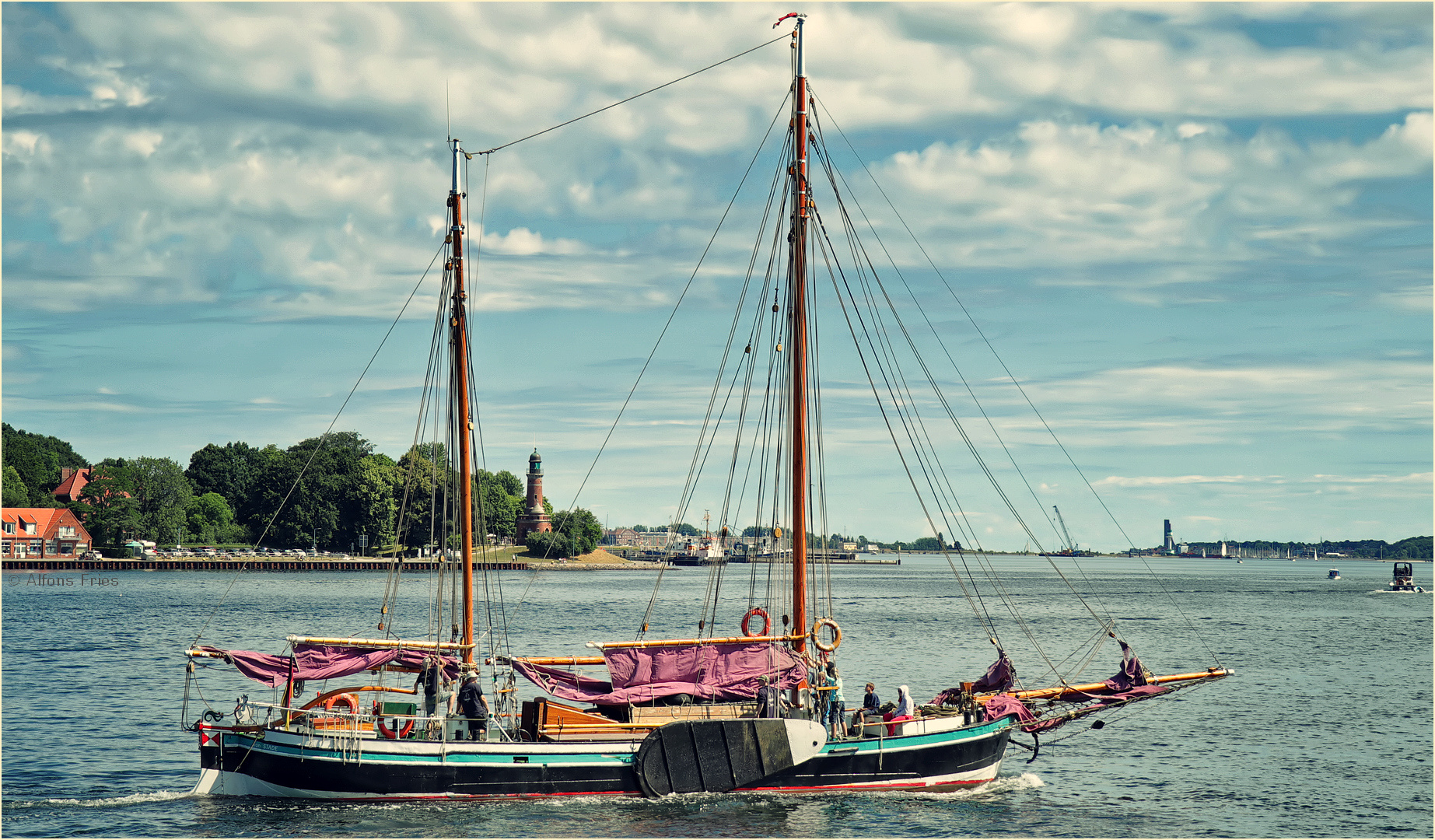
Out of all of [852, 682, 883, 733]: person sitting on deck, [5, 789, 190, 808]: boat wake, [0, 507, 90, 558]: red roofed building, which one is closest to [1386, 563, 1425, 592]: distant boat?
[852, 682, 883, 733]: person sitting on deck

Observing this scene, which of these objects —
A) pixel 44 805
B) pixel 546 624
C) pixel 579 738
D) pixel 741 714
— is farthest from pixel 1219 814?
pixel 546 624

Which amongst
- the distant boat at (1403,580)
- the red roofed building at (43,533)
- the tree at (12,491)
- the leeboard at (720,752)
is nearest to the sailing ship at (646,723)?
the leeboard at (720,752)

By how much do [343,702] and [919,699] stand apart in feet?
94.1

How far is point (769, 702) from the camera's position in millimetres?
35125

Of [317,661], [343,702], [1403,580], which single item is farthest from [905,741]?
[1403,580]

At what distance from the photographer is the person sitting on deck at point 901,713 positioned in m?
35.1

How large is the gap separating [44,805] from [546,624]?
211 ft

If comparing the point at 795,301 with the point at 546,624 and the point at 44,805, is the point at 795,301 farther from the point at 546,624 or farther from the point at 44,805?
the point at 546,624

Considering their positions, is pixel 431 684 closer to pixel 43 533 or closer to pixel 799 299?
pixel 799 299

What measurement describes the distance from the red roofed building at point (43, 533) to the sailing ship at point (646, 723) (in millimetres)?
171580

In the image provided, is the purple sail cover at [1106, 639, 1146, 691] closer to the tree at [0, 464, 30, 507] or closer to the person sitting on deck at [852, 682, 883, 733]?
the person sitting on deck at [852, 682, 883, 733]

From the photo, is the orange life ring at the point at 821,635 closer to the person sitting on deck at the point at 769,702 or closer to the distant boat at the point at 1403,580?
the person sitting on deck at the point at 769,702

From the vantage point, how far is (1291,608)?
5320 inches

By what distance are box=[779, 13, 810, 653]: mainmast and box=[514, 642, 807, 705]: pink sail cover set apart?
7.18ft
